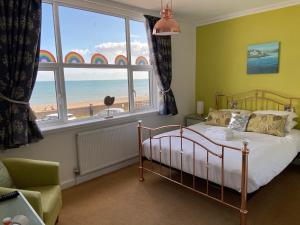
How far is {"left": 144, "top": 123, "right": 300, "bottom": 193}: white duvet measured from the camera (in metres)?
2.07

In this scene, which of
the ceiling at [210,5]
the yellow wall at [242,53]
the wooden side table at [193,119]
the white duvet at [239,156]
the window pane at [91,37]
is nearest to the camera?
the white duvet at [239,156]

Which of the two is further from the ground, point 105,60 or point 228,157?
point 105,60

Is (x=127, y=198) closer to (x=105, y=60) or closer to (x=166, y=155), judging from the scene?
(x=166, y=155)

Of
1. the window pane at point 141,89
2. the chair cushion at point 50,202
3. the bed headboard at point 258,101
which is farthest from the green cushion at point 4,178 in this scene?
the bed headboard at point 258,101

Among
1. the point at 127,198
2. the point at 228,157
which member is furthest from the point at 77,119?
the point at 228,157

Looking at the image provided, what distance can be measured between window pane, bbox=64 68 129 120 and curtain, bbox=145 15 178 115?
57 cm

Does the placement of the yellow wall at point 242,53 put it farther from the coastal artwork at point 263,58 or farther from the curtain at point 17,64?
the curtain at point 17,64

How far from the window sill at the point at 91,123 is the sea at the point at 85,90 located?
0.30 meters

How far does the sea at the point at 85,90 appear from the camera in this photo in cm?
277

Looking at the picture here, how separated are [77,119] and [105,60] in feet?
3.19

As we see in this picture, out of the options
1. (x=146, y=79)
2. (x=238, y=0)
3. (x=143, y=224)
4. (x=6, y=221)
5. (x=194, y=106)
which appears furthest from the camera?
(x=194, y=106)

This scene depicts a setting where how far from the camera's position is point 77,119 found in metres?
3.12

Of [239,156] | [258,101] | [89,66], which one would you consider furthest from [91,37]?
[258,101]

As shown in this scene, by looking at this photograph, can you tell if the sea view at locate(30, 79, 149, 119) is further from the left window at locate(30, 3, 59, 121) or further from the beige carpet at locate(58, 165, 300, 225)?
the beige carpet at locate(58, 165, 300, 225)
